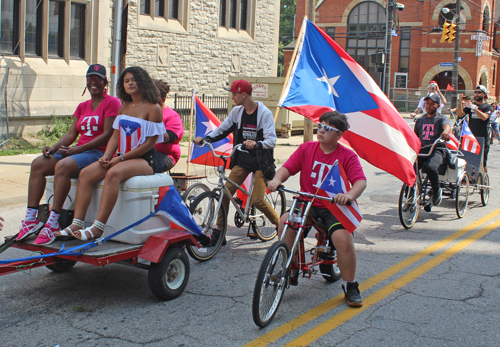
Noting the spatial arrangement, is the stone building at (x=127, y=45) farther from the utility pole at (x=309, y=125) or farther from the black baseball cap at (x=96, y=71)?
the black baseball cap at (x=96, y=71)

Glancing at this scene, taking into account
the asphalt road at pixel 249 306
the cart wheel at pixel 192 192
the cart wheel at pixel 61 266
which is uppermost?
the cart wheel at pixel 192 192

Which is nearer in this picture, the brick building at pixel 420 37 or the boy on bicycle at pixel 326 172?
the boy on bicycle at pixel 326 172

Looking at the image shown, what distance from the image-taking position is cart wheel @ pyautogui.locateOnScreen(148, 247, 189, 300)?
14.8 feet

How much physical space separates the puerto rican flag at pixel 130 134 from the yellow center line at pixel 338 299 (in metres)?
2.02

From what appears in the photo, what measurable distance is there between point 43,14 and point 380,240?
12.8 meters

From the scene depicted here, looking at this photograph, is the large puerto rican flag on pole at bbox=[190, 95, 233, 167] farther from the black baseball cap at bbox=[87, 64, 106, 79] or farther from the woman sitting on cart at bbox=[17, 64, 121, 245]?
the black baseball cap at bbox=[87, 64, 106, 79]

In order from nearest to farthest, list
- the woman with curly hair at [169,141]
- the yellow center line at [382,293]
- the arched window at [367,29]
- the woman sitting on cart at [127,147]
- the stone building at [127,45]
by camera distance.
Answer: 1. the yellow center line at [382,293]
2. the woman sitting on cart at [127,147]
3. the woman with curly hair at [169,141]
4. the stone building at [127,45]
5. the arched window at [367,29]

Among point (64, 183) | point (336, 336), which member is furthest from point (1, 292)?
point (336, 336)

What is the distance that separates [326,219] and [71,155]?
2.42 metres

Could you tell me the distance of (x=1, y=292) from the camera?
15.5 feet

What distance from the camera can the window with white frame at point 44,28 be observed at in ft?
49.3

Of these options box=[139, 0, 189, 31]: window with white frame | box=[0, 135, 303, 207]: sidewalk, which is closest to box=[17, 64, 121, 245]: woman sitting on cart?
box=[0, 135, 303, 207]: sidewalk

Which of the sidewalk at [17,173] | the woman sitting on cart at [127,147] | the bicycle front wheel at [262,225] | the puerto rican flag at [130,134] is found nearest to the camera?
the woman sitting on cart at [127,147]

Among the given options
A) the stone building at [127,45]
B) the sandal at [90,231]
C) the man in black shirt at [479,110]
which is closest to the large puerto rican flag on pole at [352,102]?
the sandal at [90,231]
